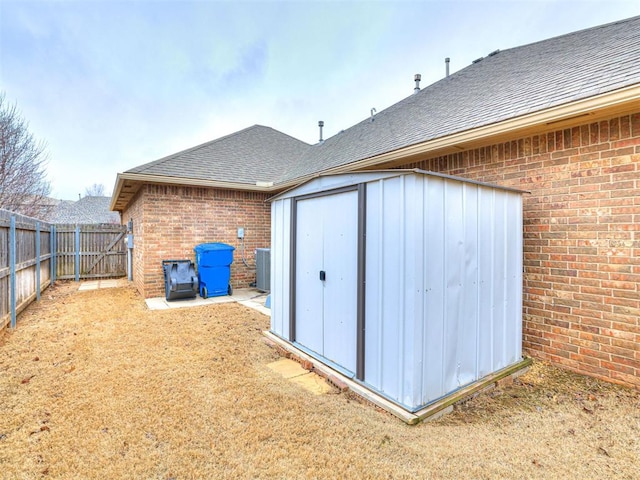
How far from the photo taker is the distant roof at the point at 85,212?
90.3ft

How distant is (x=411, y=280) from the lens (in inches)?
103

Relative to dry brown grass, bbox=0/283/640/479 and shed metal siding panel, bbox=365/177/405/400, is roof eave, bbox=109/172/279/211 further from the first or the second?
shed metal siding panel, bbox=365/177/405/400

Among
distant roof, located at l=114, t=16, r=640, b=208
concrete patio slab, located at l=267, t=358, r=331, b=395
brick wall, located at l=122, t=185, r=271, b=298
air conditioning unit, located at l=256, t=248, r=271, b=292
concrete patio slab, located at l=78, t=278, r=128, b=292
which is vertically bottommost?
concrete patio slab, located at l=267, t=358, r=331, b=395

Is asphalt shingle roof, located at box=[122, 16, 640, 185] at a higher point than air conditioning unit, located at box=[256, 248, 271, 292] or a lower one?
higher

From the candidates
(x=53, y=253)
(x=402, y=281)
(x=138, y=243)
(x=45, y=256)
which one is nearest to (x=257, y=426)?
(x=402, y=281)

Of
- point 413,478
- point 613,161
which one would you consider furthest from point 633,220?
point 413,478

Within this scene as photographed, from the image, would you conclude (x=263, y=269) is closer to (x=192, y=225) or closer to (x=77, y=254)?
(x=192, y=225)

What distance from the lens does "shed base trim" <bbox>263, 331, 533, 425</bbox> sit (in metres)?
2.60

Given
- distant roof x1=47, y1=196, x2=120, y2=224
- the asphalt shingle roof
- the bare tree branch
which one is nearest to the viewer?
the asphalt shingle roof

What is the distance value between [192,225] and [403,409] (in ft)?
23.0

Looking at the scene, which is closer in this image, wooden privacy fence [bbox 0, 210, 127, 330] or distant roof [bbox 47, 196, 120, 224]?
wooden privacy fence [bbox 0, 210, 127, 330]

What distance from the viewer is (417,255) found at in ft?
8.52

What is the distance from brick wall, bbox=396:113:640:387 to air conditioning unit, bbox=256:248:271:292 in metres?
5.58

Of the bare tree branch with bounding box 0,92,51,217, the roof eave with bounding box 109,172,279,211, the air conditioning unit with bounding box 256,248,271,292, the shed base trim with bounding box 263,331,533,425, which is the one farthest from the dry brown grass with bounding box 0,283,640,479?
the bare tree branch with bounding box 0,92,51,217
